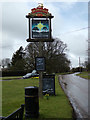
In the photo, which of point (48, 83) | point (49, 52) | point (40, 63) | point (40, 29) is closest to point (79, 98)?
point (48, 83)

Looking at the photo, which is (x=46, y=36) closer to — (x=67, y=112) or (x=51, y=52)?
(x=67, y=112)

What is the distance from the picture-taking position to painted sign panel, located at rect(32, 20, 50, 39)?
39.2ft

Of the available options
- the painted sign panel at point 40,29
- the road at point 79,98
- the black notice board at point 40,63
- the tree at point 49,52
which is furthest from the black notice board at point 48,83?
the tree at point 49,52

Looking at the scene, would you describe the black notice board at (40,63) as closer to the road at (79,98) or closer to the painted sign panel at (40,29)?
the painted sign panel at (40,29)

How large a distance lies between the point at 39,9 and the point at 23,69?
4954 cm

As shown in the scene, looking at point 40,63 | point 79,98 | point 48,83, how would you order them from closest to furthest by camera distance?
point 40,63
point 79,98
point 48,83

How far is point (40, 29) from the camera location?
11992mm

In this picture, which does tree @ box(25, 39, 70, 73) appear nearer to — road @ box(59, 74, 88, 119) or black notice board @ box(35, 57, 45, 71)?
road @ box(59, 74, 88, 119)

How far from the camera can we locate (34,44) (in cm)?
5419

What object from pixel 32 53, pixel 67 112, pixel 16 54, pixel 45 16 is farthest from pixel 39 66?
pixel 16 54

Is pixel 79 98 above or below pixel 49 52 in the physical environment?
below

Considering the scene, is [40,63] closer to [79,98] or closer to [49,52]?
[79,98]

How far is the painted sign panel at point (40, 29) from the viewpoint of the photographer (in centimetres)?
1194

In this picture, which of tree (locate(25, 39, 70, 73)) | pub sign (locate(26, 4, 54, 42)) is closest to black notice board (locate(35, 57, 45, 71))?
pub sign (locate(26, 4, 54, 42))
